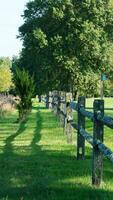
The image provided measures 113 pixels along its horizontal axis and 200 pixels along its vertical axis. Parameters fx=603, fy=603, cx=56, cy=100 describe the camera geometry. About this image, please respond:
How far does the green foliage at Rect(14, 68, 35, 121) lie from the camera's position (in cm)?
3038

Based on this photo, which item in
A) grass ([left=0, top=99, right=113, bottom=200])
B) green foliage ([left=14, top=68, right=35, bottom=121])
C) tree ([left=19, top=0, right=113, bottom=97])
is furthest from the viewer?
tree ([left=19, top=0, right=113, bottom=97])

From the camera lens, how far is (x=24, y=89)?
3083 cm

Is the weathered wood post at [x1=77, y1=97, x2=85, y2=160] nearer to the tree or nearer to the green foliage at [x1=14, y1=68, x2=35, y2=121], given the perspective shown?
the green foliage at [x1=14, y1=68, x2=35, y2=121]

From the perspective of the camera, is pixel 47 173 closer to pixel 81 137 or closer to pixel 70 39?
pixel 81 137

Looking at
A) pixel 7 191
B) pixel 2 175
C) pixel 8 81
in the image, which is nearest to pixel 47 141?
pixel 2 175

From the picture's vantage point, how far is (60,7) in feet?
190

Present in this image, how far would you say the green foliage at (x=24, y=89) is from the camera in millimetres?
30375

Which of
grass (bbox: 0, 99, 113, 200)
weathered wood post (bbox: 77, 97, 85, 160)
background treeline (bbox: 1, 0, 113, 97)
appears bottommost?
grass (bbox: 0, 99, 113, 200)

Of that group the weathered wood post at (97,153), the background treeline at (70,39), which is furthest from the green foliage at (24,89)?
the background treeline at (70,39)

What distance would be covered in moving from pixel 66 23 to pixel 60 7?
65.6 inches

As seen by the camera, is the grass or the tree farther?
the tree

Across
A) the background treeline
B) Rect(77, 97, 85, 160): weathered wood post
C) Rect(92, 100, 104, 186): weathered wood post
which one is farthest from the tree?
Rect(92, 100, 104, 186): weathered wood post

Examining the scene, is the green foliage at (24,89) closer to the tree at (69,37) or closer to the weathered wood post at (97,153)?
the weathered wood post at (97,153)

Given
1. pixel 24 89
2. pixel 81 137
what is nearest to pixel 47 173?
pixel 81 137
